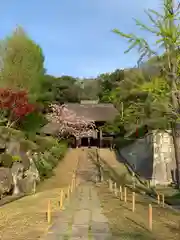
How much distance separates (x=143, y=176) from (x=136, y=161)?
3151mm

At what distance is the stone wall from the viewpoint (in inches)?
1094

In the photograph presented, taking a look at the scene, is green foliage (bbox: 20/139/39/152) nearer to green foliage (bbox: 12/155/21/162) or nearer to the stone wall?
green foliage (bbox: 12/155/21/162)

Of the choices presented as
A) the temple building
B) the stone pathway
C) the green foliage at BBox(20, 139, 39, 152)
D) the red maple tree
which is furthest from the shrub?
the stone pathway

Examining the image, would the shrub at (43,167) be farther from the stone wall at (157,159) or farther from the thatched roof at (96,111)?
the thatched roof at (96,111)

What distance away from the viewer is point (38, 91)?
3388 cm

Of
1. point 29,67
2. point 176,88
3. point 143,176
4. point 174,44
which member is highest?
point 29,67

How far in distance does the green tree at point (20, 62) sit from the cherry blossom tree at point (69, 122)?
8235 mm

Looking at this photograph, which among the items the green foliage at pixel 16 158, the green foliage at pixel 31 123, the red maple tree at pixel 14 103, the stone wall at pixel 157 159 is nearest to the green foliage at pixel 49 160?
the green foliage at pixel 31 123

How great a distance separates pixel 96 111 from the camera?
46000mm

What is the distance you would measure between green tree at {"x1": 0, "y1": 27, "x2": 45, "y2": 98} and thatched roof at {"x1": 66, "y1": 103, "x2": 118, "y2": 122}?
12.7 meters

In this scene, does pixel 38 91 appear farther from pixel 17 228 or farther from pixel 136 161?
pixel 17 228

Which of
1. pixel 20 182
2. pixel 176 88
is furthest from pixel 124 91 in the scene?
pixel 176 88

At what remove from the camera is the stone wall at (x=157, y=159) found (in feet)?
91.2

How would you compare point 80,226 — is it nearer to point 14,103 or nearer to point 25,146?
point 25,146
